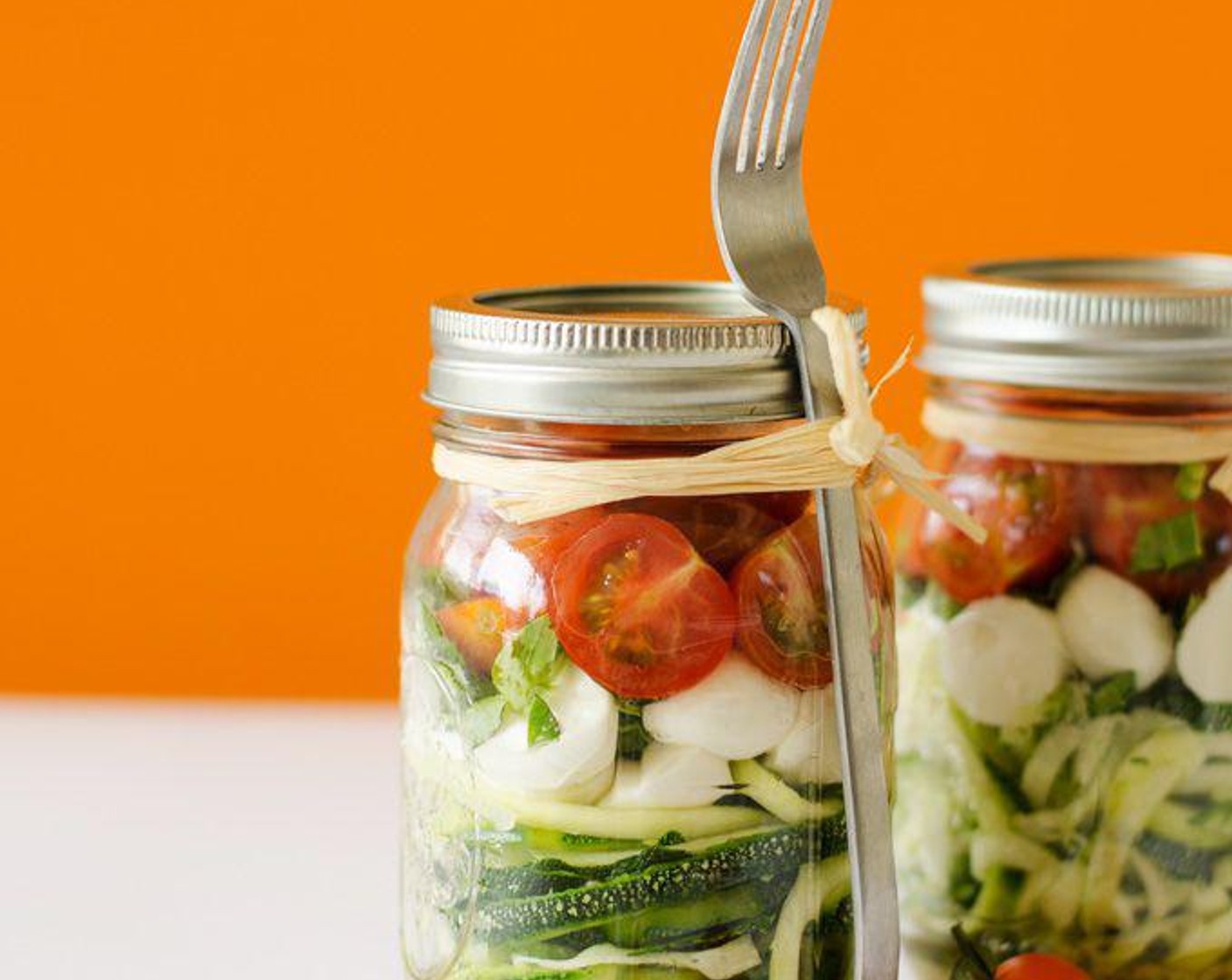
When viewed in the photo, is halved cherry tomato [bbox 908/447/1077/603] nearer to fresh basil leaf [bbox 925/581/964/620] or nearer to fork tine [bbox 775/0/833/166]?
fresh basil leaf [bbox 925/581/964/620]

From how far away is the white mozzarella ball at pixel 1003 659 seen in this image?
1.21m

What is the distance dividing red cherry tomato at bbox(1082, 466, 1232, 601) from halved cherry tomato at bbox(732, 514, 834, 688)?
22 cm

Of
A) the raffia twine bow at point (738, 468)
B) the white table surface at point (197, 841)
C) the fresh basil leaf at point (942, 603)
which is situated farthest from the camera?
the white table surface at point (197, 841)

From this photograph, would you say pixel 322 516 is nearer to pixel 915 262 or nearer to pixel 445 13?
pixel 445 13

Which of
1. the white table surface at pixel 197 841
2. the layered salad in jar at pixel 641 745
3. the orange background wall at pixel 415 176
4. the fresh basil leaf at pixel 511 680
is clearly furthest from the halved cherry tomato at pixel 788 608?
→ the orange background wall at pixel 415 176

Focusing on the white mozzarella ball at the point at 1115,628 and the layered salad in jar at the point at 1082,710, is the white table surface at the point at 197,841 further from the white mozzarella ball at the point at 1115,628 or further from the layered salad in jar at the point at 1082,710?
the white mozzarella ball at the point at 1115,628

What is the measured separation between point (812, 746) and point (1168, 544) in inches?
10.7

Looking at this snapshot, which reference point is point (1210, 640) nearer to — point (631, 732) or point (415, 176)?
point (631, 732)

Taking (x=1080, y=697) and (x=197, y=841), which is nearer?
(x=1080, y=697)

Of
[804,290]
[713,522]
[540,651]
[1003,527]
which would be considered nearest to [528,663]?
[540,651]

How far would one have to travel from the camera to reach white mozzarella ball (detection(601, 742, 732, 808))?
1.00 metres

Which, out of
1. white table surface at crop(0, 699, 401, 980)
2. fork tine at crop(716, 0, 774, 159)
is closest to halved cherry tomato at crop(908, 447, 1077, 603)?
fork tine at crop(716, 0, 774, 159)

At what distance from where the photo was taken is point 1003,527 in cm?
122

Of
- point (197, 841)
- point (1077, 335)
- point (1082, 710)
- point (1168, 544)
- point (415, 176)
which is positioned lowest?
point (197, 841)
